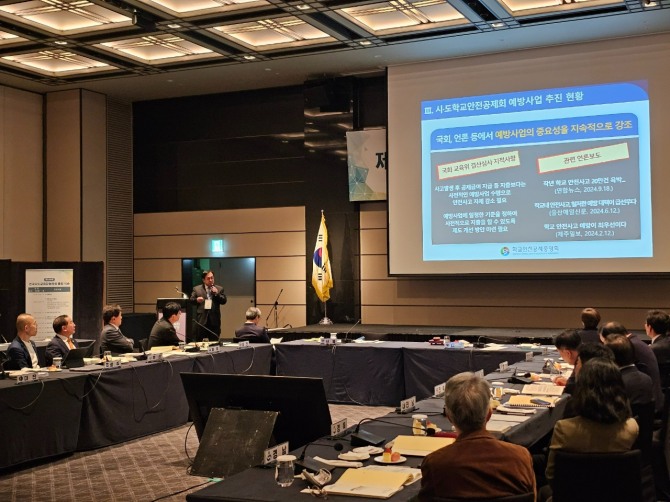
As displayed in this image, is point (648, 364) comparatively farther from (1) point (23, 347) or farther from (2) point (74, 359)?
(1) point (23, 347)

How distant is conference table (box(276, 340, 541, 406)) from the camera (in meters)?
7.36

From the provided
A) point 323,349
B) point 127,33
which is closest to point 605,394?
point 323,349

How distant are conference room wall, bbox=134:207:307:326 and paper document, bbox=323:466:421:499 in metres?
8.46

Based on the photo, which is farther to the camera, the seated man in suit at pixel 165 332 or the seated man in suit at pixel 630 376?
the seated man in suit at pixel 165 332

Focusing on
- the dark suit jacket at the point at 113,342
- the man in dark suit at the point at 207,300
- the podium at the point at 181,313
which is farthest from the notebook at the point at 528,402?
the man in dark suit at the point at 207,300

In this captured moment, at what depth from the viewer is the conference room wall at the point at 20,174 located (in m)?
11.4

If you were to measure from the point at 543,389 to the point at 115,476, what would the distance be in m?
2.85

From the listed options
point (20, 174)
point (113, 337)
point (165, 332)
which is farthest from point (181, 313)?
point (20, 174)

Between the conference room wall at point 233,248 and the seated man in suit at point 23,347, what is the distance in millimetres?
5116

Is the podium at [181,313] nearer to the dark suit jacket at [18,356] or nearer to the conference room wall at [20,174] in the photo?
the conference room wall at [20,174]

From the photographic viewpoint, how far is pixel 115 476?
17.7ft

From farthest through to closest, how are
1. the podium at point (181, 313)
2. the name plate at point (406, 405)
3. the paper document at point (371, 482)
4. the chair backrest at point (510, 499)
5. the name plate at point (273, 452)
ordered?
the podium at point (181, 313) → the name plate at point (406, 405) → the name plate at point (273, 452) → the paper document at point (371, 482) → the chair backrest at point (510, 499)

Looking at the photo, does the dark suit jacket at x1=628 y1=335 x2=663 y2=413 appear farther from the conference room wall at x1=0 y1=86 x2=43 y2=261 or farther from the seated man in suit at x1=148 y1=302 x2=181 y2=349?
the conference room wall at x1=0 y1=86 x2=43 y2=261

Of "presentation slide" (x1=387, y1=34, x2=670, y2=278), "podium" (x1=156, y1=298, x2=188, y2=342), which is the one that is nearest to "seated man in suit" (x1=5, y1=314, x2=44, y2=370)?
"podium" (x1=156, y1=298, x2=188, y2=342)
